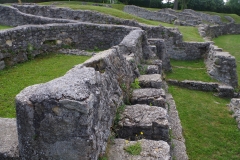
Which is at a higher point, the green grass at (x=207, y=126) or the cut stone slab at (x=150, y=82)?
the cut stone slab at (x=150, y=82)

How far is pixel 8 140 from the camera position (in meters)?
4.07

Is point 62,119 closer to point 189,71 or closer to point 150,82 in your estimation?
point 150,82

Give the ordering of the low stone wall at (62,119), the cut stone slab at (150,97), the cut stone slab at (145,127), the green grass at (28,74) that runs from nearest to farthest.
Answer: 1. the low stone wall at (62,119)
2. the cut stone slab at (145,127)
3. the cut stone slab at (150,97)
4. the green grass at (28,74)

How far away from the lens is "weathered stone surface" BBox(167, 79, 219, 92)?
40.2ft

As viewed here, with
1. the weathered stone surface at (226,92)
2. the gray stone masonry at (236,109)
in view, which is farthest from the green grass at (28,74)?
the weathered stone surface at (226,92)

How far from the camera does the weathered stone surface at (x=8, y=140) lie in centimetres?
382

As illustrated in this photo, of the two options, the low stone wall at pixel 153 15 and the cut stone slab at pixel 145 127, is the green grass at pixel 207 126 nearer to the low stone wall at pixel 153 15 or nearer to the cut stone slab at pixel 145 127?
the cut stone slab at pixel 145 127

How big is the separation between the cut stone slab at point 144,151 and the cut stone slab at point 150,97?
157 centimetres

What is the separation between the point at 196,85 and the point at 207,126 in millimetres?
4039

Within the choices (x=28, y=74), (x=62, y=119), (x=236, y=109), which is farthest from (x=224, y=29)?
(x=62, y=119)

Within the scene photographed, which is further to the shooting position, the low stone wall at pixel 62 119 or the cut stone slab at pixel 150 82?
the cut stone slab at pixel 150 82

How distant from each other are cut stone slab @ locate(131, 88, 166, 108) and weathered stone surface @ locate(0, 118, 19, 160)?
2.57 m

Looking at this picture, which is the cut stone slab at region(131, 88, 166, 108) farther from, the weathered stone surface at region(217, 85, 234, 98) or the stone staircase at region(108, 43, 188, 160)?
the weathered stone surface at region(217, 85, 234, 98)

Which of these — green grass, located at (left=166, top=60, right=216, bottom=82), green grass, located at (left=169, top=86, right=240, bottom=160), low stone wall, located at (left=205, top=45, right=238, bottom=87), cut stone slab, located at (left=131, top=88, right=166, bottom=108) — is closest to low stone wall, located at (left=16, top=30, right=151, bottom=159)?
cut stone slab, located at (left=131, top=88, right=166, bottom=108)
